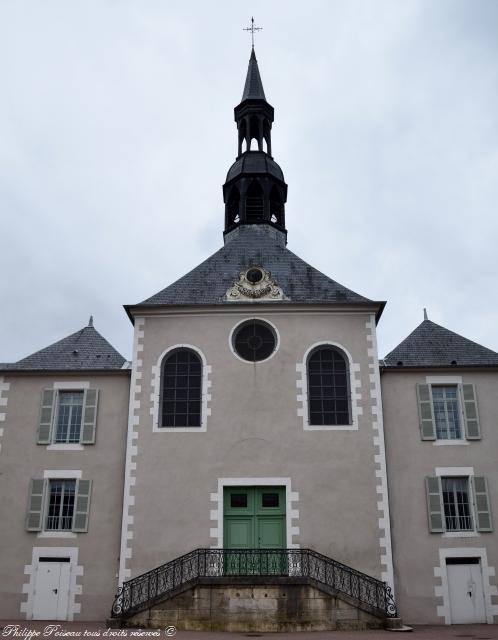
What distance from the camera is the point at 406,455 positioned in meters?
17.0

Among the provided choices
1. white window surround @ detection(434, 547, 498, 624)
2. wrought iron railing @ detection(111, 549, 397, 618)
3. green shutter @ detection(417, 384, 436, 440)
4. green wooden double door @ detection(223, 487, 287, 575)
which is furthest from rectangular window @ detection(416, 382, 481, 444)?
green wooden double door @ detection(223, 487, 287, 575)

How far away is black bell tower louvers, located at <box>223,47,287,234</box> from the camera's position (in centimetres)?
2250

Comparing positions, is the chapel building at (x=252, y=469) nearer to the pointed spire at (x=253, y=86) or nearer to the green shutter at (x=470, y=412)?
the green shutter at (x=470, y=412)

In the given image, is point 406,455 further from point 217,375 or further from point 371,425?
point 217,375

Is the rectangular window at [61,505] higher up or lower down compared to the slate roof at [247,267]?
lower down

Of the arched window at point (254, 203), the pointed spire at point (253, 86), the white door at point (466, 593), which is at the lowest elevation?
the white door at point (466, 593)

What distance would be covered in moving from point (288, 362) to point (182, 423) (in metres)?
3.19

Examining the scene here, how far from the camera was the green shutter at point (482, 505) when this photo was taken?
16266mm

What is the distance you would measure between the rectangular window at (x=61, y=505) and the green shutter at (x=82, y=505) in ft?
0.66

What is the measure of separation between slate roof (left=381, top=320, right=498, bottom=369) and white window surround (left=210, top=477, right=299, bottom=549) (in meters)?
4.24

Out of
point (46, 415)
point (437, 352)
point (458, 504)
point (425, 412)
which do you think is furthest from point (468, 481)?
point (46, 415)

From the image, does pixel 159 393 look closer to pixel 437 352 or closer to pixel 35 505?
pixel 35 505

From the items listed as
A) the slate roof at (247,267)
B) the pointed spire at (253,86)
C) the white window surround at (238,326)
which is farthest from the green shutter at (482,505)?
the pointed spire at (253,86)

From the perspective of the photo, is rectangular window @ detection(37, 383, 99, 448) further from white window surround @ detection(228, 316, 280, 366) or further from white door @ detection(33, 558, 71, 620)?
white window surround @ detection(228, 316, 280, 366)
